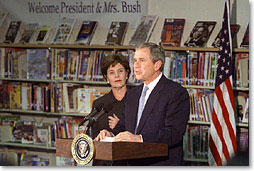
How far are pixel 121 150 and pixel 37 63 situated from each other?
98.5 inches

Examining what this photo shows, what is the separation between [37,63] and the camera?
539cm

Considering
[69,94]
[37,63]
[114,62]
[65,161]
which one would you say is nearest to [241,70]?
[114,62]

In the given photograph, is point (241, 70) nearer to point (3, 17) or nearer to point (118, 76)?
point (118, 76)

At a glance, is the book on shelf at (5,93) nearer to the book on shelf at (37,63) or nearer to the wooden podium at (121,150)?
the book on shelf at (37,63)

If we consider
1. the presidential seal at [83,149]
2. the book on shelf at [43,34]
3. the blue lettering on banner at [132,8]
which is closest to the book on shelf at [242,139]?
the blue lettering on banner at [132,8]

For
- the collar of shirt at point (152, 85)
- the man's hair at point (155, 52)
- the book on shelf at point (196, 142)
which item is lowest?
the book on shelf at point (196, 142)

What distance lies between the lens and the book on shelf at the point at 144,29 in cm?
502

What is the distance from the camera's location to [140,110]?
3.84 m

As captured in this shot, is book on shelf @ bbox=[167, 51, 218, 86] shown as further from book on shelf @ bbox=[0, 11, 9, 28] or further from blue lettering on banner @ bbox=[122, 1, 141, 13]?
book on shelf @ bbox=[0, 11, 9, 28]

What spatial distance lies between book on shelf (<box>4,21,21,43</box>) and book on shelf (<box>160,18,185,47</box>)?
4.92 feet

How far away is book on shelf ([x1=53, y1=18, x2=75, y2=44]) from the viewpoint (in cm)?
Result: 519

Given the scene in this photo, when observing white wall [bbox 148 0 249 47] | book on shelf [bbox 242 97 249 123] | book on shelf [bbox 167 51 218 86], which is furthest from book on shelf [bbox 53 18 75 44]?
book on shelf [bbox 242 97 249 123]

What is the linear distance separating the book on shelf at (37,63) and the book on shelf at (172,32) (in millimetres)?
1221

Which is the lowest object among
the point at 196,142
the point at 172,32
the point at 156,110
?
the point at 196,142
